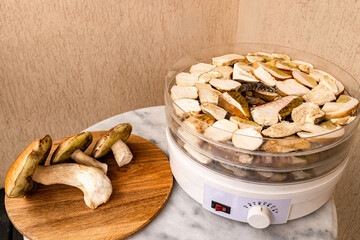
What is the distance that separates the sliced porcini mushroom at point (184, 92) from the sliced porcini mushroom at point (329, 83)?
0.95ft

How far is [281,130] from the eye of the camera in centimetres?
58

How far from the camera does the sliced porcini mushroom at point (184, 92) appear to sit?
69 centimetres


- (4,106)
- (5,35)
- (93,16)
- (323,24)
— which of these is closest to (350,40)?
(323,24)

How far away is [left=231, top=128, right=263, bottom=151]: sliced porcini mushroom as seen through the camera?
0.55 meters

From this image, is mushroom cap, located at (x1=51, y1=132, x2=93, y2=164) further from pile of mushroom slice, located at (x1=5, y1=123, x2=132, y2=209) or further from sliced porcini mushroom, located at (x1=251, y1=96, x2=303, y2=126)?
sliced porcini mushroom, located at (x1=251, y1=96, x2=303, y2=126)

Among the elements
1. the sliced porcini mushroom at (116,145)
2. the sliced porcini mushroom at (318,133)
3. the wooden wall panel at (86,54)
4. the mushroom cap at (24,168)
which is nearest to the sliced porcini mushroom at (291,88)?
the sliced porcini mushroom at (318,133)

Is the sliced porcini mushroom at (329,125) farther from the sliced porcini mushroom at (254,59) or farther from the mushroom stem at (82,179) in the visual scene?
the mushroom stem at (82,179)

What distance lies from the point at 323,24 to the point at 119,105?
2.86 ft

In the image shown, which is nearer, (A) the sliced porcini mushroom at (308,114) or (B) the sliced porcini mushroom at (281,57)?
(A) the sliced porcini mushroom at (308,114)

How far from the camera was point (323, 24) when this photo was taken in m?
0.94

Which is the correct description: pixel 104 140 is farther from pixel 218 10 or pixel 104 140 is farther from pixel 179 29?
pixel 218 10

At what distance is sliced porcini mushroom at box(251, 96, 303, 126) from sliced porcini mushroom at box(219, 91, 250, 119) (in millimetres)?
16

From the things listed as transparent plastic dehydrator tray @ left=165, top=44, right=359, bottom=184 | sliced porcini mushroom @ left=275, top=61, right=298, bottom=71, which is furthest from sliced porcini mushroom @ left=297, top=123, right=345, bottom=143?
sliced porcini mushroom @ left=275, top=61, right=298, bottom=71

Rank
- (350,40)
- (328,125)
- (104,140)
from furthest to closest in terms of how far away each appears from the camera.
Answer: (350,40) → (104,140) → (328,125)
